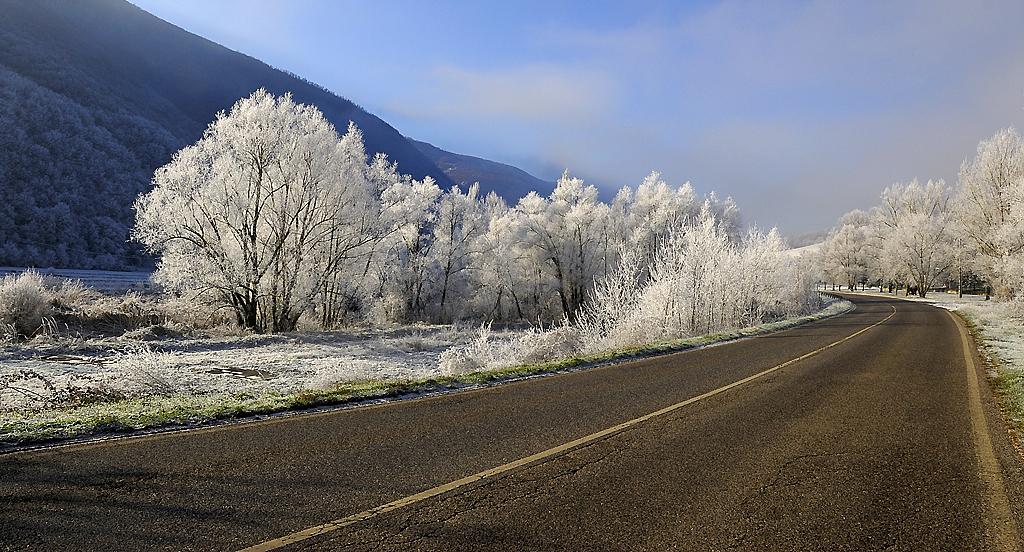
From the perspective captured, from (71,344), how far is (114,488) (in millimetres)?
17626

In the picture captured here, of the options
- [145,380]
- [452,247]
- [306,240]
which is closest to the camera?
[145,380]

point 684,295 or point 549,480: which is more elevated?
point 684,295

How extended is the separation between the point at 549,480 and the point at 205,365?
1480cm

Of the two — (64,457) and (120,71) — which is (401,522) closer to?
(64,457)

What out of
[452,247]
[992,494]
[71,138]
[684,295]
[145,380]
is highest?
[71,138]

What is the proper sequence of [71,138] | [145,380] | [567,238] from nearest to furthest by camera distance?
[145,380] → [567,238] → [71,138]

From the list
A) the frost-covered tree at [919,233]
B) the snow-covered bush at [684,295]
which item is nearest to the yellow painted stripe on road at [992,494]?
the snow-covered bush at [684,295]

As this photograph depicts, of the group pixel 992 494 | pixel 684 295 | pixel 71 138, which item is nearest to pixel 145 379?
pixel 992 494

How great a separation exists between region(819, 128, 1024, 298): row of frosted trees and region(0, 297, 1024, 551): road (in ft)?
108

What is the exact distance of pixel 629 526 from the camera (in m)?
4.08

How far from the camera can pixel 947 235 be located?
6544 centimetres

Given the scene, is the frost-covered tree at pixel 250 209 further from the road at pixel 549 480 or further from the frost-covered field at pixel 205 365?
the road at pixel 549 480

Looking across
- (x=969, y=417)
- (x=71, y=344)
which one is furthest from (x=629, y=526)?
(x=71, y=344)

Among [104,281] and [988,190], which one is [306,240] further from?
[988,190]
